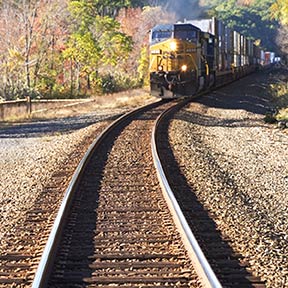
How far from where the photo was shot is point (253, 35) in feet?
420

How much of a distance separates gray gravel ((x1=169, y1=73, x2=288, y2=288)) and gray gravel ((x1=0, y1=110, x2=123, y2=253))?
7.46 feet

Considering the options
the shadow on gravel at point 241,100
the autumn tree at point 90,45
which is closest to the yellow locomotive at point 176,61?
the shadow on gravel at point 241,100

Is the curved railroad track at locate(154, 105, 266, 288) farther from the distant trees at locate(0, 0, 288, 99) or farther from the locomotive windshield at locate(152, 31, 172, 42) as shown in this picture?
the distant trees at locate(0, 0, 288, 99)

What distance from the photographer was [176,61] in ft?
77.3

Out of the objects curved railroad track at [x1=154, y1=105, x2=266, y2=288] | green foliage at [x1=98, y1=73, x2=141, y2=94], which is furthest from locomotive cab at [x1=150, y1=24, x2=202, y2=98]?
green foliage at [x1=98, y1=73, x2=141, y2=94]

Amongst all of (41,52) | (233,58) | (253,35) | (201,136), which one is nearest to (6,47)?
(41,52)

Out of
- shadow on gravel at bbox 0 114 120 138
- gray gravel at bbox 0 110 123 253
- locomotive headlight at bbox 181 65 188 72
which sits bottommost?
shadow on gravel at bbox 0 114 120 138

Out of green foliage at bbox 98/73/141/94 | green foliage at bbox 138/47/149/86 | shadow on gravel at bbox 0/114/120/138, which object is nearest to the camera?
shadow on gravel at bbox 0/114/120/138

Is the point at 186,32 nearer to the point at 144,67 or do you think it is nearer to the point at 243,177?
the point at 243,177

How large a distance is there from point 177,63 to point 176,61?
10cm

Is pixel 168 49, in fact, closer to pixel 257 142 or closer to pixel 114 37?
pixel 257 142

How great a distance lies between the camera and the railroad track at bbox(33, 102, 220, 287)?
4.71 metres

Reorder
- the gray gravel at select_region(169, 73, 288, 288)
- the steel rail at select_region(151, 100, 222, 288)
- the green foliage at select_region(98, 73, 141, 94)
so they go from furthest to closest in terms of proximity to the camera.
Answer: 1. the green foliage at select_region(98, 73, 141, 94)
2. the gray gravel at select_region(169, 73, 288, 288)
3. the steel rail at select_region(151, 100, 222, 288)

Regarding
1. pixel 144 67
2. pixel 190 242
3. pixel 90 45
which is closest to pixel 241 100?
pixel 90 45
